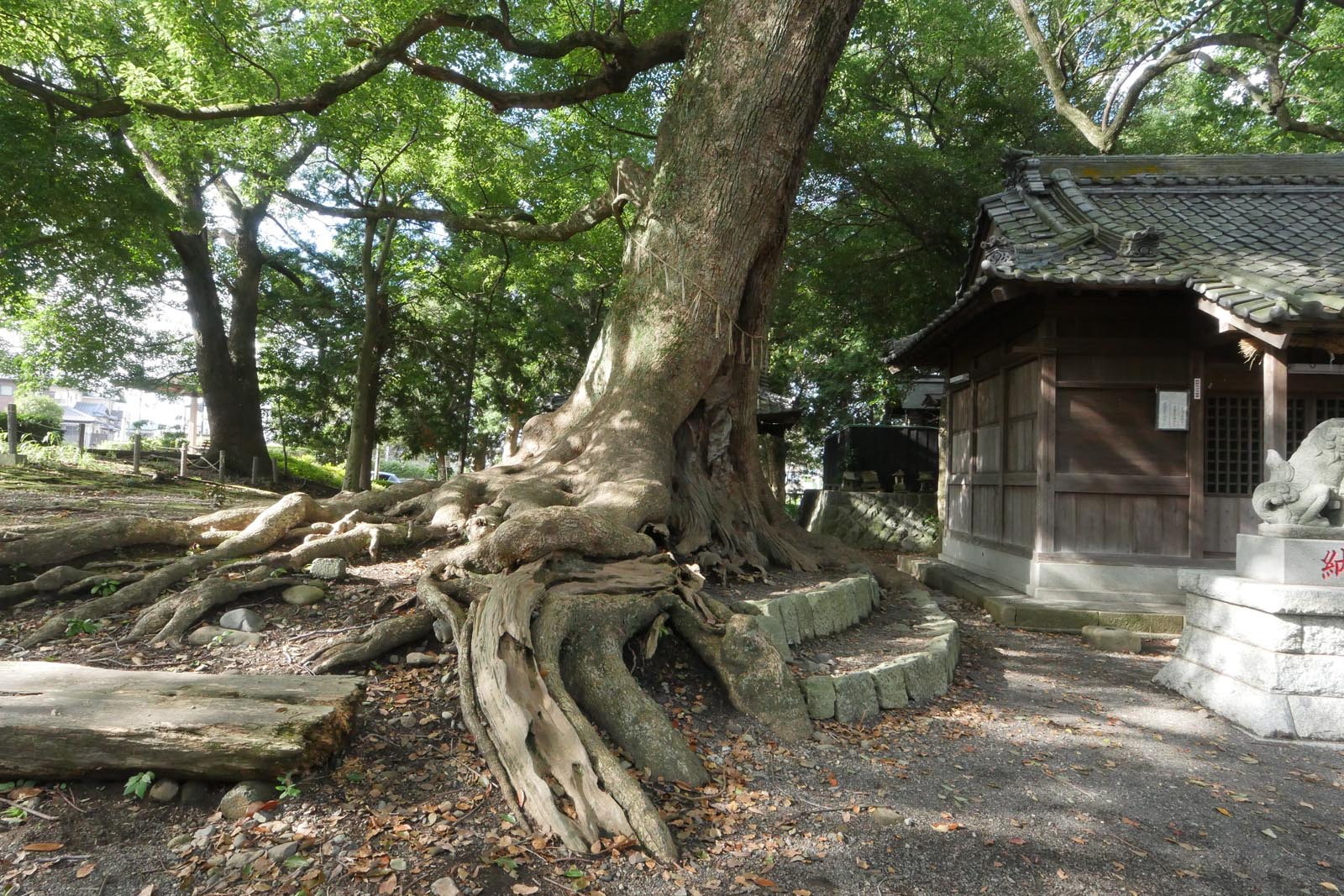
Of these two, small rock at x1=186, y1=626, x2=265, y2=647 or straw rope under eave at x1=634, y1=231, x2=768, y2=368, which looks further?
straw rope under eave at x1=634, y1=231, x2=768, y2=368

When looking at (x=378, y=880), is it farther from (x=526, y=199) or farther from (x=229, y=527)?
(x=526, y=199)

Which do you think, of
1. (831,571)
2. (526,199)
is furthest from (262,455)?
(831,571)

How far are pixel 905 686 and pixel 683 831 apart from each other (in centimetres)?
246

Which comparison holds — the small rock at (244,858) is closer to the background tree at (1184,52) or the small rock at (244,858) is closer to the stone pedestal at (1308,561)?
the stone pedestal at (1308,561)

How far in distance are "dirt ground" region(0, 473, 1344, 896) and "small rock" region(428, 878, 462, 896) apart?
4 centimetres

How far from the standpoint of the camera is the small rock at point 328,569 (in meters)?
5.05

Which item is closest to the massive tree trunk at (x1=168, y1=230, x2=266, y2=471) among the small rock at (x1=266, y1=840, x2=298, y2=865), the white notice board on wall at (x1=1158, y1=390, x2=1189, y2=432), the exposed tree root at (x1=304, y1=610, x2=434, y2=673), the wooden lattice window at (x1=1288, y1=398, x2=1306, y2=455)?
the exposed tree root at (x1=304, y1=610, x2=434, y2=673)

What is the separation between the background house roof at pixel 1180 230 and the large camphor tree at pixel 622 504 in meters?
3.04

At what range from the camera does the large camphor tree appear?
3666 millimetres

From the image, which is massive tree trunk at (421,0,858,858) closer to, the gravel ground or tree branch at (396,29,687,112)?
the gravel ground

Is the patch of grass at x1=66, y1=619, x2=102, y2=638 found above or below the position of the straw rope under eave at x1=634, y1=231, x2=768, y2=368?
below

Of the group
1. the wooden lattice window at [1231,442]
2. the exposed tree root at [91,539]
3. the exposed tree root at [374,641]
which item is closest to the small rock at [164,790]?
the exposed tree root at [374,641]

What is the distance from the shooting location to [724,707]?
4508 millimetres

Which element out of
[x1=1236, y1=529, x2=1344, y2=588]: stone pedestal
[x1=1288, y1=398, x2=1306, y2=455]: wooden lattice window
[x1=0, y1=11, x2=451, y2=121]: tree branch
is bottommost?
[x1=1236, y1=529, x2=1344, y2=588]: stone pedestal
